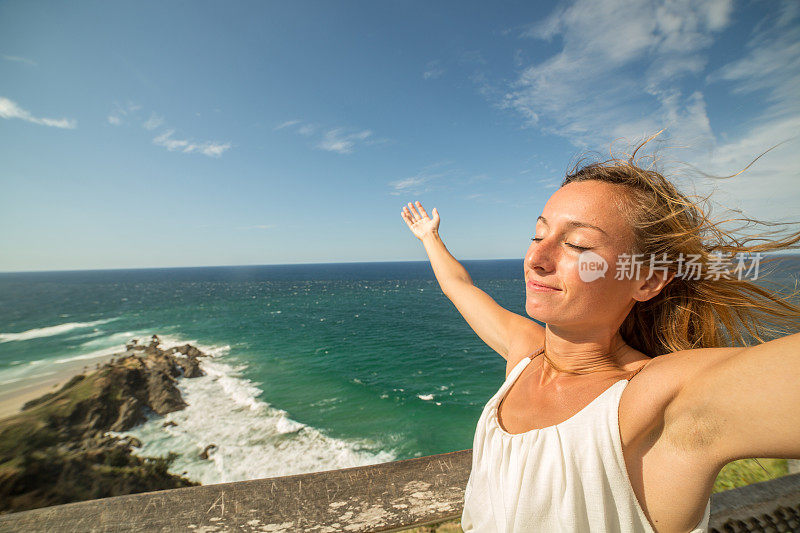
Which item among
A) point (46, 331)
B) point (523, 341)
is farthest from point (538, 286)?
point (46, 331)

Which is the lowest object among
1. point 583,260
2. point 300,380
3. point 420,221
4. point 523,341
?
point 300,380

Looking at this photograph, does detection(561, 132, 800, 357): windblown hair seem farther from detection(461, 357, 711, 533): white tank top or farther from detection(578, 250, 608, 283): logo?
detection(461, 357, 711, 533): white tank top

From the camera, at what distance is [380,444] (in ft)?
48.9

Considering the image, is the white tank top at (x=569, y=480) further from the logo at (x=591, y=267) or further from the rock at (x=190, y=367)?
the rock at (x=190, y=367)

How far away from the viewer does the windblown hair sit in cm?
A: 160

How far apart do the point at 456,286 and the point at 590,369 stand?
1.48 metres

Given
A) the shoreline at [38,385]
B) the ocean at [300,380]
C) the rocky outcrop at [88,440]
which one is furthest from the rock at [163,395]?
the shoreline at [38,385]

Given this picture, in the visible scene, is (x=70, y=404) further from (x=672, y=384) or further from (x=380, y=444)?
(x=672, y=384)

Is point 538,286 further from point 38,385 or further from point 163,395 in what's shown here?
point 38,385

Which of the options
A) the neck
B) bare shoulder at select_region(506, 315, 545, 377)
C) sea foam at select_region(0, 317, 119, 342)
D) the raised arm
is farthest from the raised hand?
sea foam at select_region(0, 317, 119, 342)

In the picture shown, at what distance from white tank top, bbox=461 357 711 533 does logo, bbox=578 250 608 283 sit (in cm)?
47

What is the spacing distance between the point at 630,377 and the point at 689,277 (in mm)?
751

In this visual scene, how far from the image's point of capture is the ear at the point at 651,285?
1.60 metres

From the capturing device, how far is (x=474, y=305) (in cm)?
281
